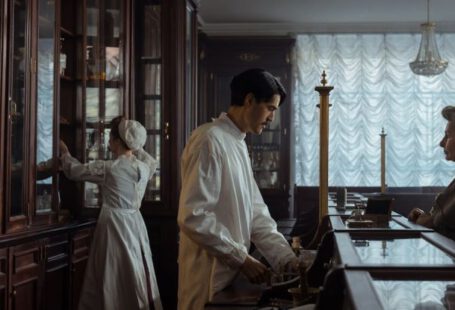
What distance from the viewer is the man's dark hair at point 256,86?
261 centimetres

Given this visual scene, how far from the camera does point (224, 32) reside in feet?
32.5

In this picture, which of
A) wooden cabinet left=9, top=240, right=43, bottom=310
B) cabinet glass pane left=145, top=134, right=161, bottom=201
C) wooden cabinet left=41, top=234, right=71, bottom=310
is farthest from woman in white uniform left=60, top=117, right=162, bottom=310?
cabinet glass pane left=145, top=134, right=161, bottom=201

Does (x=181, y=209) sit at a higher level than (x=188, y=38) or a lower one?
lower

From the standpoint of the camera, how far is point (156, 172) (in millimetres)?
6348

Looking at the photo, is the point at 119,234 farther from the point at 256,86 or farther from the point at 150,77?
the point at 256,86

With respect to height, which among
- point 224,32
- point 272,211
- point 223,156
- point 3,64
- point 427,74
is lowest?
point 272,211

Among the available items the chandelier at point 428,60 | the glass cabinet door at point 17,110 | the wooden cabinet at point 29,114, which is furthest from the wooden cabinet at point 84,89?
the chandelier at point 428,60

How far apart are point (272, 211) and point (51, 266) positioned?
531 centimetres

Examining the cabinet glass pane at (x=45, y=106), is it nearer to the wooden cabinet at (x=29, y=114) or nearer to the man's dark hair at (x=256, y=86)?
the wooden cabinet at (x=29, y=114)

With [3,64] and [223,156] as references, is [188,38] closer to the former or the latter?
[3,64]

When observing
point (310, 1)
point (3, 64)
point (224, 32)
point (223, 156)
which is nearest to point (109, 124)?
point (3, 64)

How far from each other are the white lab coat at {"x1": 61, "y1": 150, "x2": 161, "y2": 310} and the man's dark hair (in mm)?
2276

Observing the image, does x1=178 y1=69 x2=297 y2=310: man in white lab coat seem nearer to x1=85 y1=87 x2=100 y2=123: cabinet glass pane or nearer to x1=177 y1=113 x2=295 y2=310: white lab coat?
x1=177 y1=113 x2=295 y2=310: white lab coat

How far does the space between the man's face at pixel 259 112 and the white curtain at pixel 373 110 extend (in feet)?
23.3
